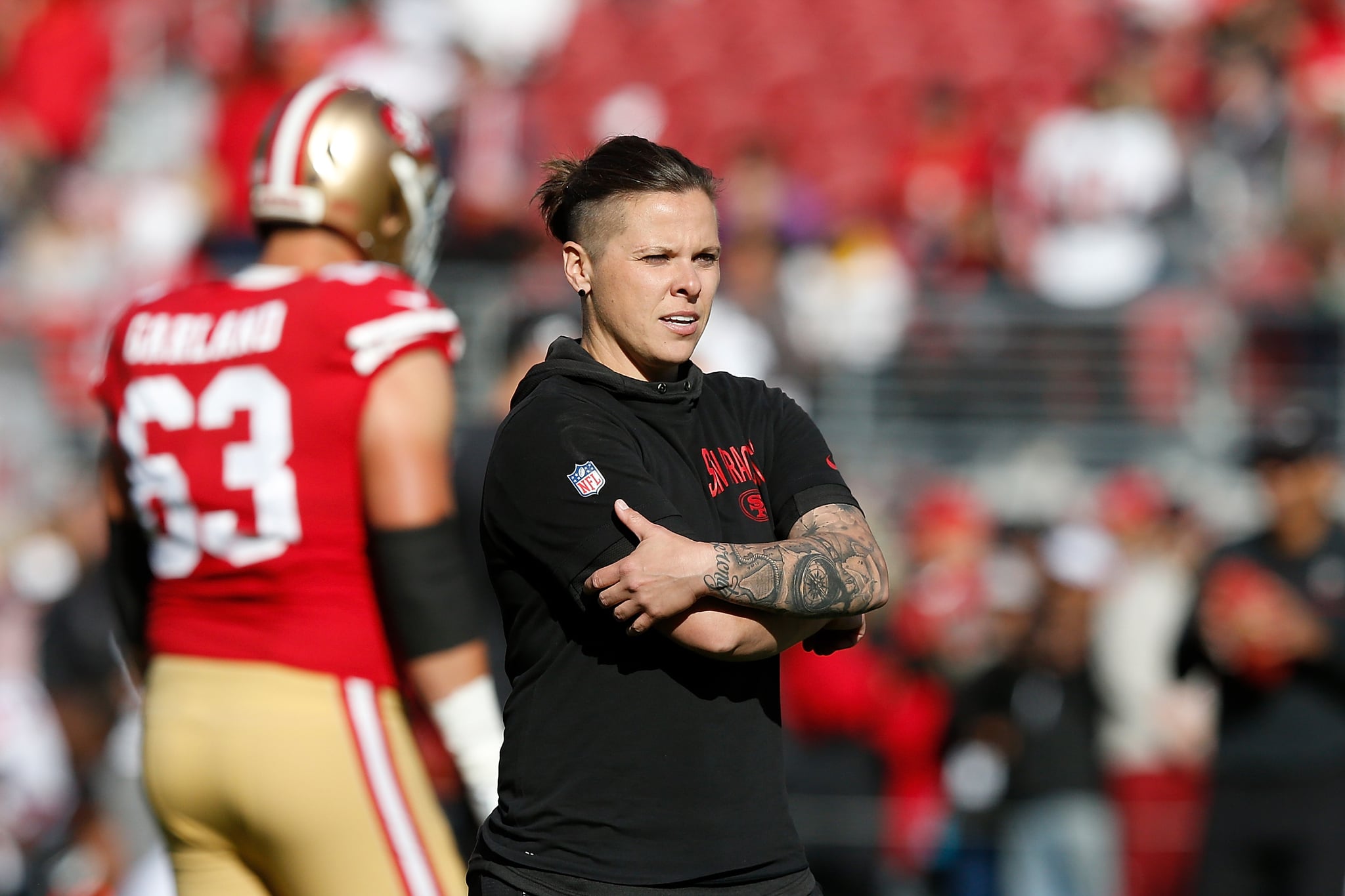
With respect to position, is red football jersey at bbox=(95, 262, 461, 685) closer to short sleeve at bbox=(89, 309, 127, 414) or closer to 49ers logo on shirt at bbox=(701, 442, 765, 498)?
short sleeve at bbox=(89, 309, 127, 414)

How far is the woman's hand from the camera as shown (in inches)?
93.0

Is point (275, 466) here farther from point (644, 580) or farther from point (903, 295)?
point (903, 295)

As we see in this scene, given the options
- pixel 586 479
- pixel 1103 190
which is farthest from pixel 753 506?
pixel 1103 190

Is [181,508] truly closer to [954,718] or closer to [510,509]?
[510,509]

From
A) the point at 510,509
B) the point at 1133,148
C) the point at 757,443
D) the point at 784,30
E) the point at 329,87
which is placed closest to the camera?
the point at 510,509

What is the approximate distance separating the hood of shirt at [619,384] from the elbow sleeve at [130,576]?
1.29m

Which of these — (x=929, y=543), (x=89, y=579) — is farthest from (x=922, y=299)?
(x=89, y=579)

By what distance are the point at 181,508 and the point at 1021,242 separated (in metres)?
7.58

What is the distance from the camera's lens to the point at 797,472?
2.72m

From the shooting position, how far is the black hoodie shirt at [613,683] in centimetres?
244

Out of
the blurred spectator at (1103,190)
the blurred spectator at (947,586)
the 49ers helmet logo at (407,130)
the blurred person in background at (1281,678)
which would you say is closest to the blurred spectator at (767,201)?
the blurred spectator at (1103,190)

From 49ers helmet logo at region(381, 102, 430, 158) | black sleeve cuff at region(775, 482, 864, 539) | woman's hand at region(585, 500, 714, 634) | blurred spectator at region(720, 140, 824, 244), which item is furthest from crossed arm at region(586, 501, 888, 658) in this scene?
blurred spectator at region(720, 140, 824, 244)

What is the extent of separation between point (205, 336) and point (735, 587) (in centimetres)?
144

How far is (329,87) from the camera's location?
3.60 m
